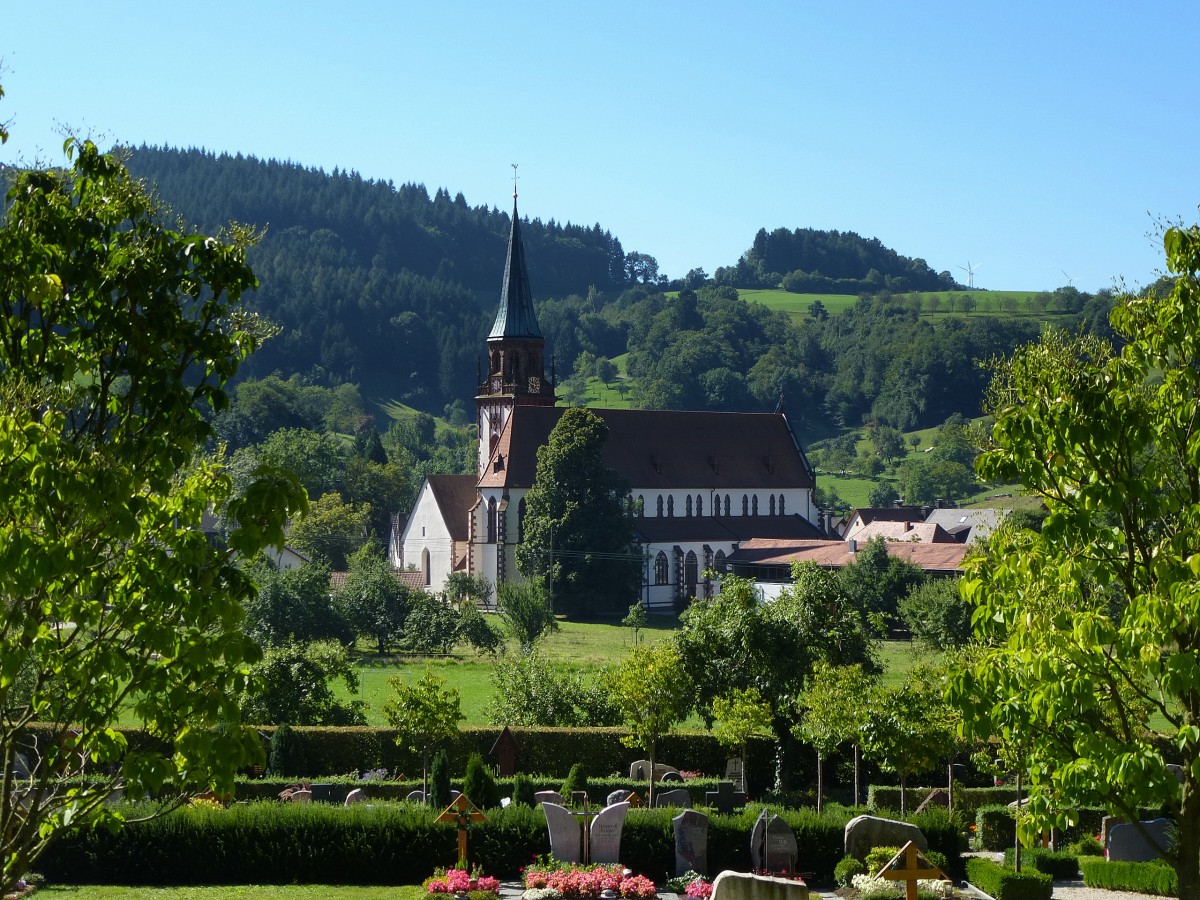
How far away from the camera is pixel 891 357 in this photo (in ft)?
639

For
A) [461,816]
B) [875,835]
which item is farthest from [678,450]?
[461,816]

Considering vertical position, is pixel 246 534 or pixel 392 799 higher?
pixel 246 534

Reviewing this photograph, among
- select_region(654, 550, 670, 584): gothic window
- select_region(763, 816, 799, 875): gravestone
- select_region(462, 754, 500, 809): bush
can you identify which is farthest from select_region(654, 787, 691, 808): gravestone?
select_region(654, 550, 670, 584): gothic window

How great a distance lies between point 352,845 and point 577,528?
55.7 meters

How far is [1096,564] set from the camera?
10.6m

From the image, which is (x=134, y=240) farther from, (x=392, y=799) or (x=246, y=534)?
(x=392, y=799)

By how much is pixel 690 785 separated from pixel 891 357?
172561 mm

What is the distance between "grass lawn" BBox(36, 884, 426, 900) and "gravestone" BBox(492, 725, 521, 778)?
9003 mm

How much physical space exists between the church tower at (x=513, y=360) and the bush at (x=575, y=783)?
58301 millimetres

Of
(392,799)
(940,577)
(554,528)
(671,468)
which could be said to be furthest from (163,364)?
(671,468)

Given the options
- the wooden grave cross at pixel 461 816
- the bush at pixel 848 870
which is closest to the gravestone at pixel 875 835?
the bush at pixel 848 870

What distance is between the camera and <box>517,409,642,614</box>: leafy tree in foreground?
250 feet

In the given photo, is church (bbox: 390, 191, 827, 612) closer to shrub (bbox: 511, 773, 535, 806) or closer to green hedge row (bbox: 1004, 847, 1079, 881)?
shrub (bbox: 511, 773, 535, 806)

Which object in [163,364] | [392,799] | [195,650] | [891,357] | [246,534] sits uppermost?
[891,357]
